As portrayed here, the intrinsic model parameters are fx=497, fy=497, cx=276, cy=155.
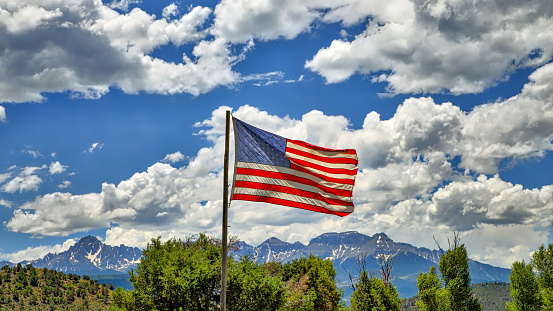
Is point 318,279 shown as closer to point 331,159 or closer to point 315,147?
point 331,159

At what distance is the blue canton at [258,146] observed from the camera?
15.3 m

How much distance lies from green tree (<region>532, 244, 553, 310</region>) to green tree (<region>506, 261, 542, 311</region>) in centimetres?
76

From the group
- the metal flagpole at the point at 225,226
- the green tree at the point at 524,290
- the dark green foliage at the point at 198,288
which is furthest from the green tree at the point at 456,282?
the metal flagpole at the point at 225,226

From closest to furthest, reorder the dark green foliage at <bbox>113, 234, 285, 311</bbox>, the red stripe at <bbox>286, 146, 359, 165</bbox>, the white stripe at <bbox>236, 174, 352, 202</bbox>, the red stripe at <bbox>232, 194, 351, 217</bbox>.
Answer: the red stripe at <bbox>232, 194, 351, 217</bbox> → the white stripe at <bbox>236, 174, 352, 202</bbox> → the red stripe at <bbox>286, 146, 359, 165</bbox> → the dark green foliage at <bbox>113, 234, 285, 311</bbox>

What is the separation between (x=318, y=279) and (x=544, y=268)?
2235cm

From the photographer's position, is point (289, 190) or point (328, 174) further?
point (328, 174)

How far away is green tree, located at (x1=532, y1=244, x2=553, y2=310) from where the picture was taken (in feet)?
155

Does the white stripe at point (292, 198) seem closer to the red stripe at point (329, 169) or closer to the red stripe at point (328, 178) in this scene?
the red stripe at point (328, 178)

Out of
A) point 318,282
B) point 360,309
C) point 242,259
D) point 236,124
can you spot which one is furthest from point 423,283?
point 236,124

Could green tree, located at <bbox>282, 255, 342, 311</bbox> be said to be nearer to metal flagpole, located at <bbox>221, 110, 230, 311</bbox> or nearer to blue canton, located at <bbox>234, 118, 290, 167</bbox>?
blue canton, located at <bbox>234, 118, 290, 167</bbox>

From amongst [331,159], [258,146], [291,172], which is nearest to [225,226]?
[258,146]

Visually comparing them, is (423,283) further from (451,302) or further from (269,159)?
(269,159)

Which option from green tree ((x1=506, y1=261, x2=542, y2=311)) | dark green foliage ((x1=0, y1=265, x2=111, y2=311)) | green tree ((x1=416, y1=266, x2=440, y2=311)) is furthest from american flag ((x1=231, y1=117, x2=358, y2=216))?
dark green foliage ((x1=0, y1=265, x2=111, y2=311))

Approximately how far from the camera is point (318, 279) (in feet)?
160
